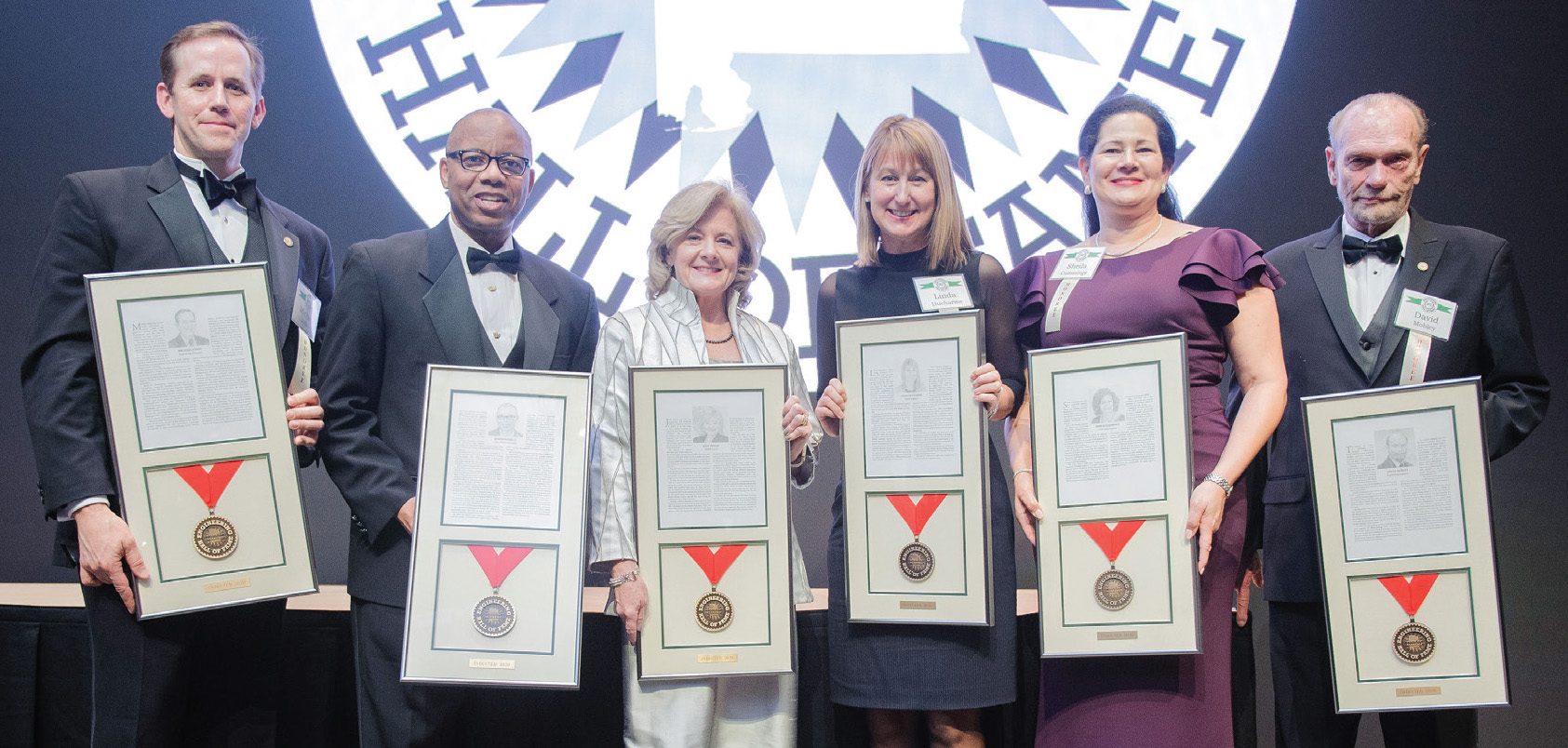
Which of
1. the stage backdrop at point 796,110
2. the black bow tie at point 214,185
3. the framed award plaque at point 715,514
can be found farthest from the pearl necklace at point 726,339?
the stage backdrop at point 796,110

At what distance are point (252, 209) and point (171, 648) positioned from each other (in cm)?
104

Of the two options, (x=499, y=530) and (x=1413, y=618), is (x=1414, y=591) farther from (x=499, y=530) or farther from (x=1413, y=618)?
(x=499, y=530)

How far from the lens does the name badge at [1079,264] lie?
228cm

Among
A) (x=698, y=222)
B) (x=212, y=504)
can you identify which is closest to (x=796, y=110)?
(x=698, y=222)

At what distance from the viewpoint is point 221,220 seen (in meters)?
2.29

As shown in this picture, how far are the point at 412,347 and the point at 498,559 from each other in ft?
1.78

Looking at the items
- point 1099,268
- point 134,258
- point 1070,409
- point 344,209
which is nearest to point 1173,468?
point 1070,409

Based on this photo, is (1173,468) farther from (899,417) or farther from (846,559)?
(846,559)

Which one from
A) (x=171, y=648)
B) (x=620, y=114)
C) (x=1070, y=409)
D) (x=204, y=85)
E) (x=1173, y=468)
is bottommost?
(x=171, y=648)

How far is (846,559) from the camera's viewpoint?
7.20 ft

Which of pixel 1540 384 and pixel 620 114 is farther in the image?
pixel 620 114

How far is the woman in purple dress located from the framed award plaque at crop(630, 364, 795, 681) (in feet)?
1.95

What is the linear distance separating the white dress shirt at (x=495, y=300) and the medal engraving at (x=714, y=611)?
0.74m

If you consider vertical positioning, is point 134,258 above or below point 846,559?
above
